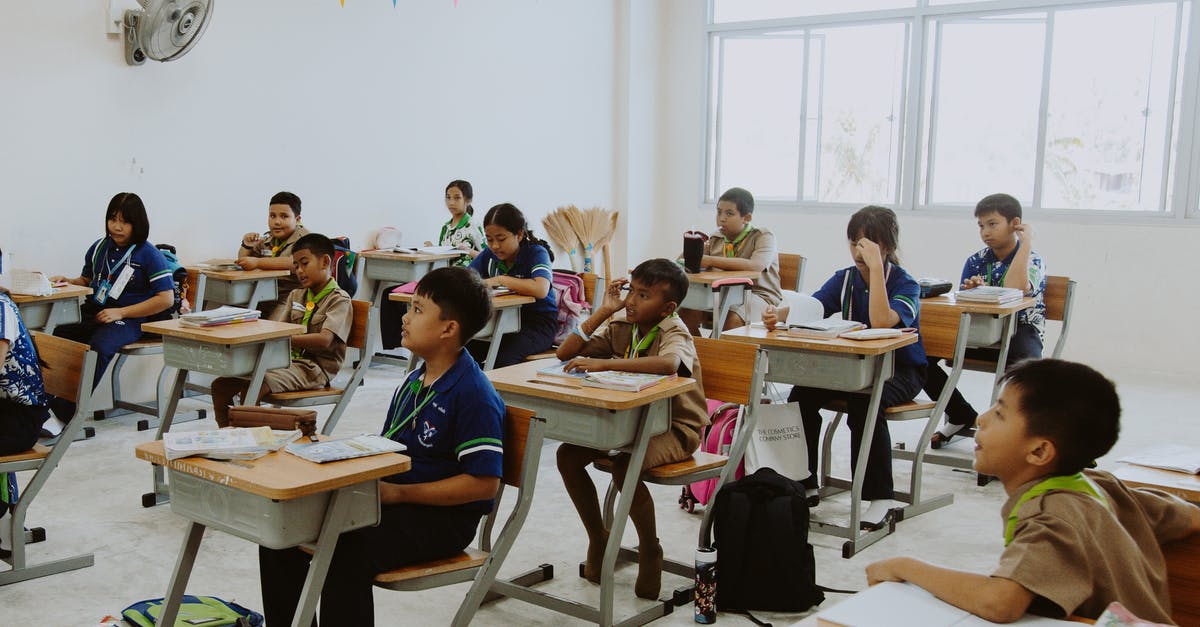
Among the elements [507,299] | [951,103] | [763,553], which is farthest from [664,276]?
[951,103]

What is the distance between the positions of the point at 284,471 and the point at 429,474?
40 centimetres

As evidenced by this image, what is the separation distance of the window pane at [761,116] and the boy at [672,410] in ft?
19.3

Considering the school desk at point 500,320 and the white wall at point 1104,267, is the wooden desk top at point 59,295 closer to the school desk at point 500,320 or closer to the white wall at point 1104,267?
the school desk at point 500,320

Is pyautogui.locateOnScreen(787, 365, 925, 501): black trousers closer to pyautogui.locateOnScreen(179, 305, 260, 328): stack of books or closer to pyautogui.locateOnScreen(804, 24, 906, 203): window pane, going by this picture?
pyautogui.locateOnScreen(179, 305, 260, 328): stack of books

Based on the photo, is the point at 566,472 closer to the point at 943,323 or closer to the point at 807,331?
the point at 807,331

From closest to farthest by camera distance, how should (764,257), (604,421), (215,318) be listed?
(604,421)
(215,318)
(764,257)

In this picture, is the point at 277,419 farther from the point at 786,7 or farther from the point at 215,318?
the point at 786,7

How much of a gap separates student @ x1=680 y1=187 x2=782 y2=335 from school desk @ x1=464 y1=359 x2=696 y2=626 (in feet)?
8.71

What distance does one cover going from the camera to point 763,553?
3.03m

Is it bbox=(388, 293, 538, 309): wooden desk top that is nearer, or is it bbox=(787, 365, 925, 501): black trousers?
bbox=(787, 365, 925, 501): black trousers

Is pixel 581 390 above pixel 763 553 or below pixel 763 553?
above

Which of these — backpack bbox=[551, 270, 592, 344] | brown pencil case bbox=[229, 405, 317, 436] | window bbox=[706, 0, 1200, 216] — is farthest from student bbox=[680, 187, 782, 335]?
brown pencil case bbox=[229, 405, 317, 436]

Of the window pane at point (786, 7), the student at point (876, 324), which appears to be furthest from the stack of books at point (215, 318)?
the window pane at point (786, 7)

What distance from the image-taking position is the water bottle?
2912 mm
